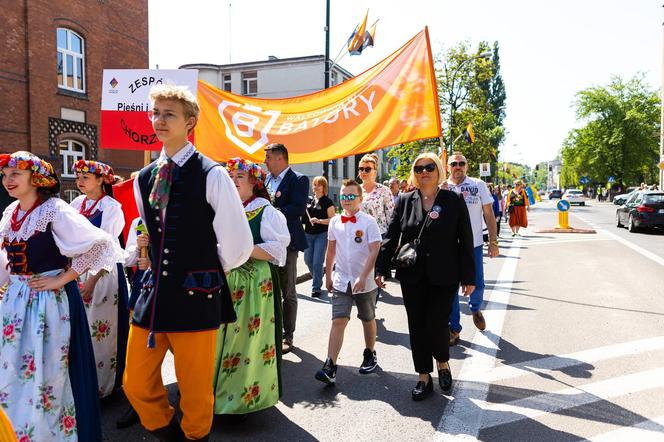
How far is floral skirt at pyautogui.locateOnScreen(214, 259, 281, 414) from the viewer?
12.2 ft

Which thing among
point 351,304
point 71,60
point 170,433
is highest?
point 71,60

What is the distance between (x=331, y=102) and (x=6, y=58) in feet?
51.7

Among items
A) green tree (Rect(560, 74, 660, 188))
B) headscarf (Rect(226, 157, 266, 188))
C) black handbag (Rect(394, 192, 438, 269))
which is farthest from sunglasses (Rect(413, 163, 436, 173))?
green tree (Rect(560, 74, 660, 188))

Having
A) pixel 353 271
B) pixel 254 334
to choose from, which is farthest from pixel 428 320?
pixel 254 334

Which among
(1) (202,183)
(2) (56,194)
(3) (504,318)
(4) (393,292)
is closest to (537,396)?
(3) (504,318)

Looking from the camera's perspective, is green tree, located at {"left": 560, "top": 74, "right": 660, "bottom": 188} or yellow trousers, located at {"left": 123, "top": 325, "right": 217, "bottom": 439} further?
green tree, located at {"left": 560, "top": 74, "right": 660, "bottom": 188}

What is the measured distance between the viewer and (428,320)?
432 cm

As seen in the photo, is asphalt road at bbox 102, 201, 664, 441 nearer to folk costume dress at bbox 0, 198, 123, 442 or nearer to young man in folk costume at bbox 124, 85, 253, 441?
folk costume dress at bbox 0, 198, 123, 442

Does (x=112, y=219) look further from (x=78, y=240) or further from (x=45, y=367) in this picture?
(x=45, y=367)

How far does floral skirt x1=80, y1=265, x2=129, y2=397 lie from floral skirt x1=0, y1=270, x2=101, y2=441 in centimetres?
83

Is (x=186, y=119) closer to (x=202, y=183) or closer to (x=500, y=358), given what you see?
(x=202, y=183)

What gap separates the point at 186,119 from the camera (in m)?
2.84

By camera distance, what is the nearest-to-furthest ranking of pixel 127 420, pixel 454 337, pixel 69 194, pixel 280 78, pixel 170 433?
pixel 170 433, pixel 127 420, pixel 454 337, pixel 69 194, pixel 280 78

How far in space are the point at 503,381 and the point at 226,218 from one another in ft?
9.95
